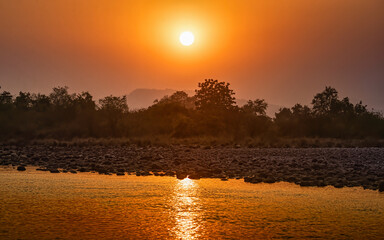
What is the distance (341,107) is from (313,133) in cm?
3421

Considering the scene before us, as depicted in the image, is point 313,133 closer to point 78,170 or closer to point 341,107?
point 341,107

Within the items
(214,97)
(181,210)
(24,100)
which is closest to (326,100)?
(214,97)

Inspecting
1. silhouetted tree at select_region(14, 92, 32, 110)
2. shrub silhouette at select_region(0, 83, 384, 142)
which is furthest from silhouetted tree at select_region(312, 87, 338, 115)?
silhouetted tree at select_region(14, 92, 32, 110)

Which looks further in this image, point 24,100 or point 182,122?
point 24,100

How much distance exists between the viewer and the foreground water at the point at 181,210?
462 inches

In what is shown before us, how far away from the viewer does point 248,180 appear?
21500 millimetres

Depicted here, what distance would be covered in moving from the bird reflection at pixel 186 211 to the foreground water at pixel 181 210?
3 cm

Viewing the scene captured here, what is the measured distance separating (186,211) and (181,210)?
220 millimetres

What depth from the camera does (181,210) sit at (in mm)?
14656

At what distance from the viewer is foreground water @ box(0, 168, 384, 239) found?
38.5ft

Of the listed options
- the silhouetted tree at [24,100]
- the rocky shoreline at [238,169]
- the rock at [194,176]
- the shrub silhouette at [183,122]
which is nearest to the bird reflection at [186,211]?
the rock at [194,176]

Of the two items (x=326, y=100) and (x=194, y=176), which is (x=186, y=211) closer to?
(x=194, y=176)

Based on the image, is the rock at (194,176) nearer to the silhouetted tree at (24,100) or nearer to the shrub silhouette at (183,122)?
the shrub silhouette at (183,122)

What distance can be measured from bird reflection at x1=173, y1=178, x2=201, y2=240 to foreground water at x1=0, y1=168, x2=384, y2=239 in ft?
0.09
